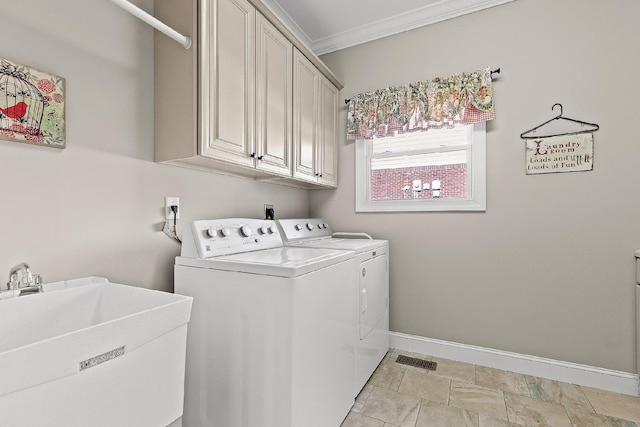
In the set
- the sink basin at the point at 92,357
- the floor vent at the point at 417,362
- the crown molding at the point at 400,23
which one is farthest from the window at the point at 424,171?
the sink basin at the point at 92,357

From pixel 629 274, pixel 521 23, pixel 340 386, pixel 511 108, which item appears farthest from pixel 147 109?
→ pixel 629 274

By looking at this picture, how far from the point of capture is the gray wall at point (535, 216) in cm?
193

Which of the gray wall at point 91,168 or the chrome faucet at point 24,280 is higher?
the gray wall at point 91,168

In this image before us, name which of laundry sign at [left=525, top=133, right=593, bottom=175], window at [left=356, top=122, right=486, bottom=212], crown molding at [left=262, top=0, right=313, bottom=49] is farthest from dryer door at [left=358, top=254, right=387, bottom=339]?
crown molding at [left=262, top=0, right=313, bottom=49]

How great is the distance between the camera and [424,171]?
2.54 m

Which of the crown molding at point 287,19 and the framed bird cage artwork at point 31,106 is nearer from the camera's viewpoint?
the framed bird cage artwork at point 31,106

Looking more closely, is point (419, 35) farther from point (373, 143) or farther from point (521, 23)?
point (373, 143)

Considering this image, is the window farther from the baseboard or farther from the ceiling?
the baseboard

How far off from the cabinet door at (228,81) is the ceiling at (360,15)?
0.84 meters

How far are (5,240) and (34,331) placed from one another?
0.34m

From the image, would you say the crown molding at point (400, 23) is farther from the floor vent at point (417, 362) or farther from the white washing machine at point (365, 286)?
the floor vent at point (417, 362)

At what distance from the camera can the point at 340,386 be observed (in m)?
1.59

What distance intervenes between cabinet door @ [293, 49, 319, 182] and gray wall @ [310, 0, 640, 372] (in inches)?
27.1

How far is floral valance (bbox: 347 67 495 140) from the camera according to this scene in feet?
7.27
